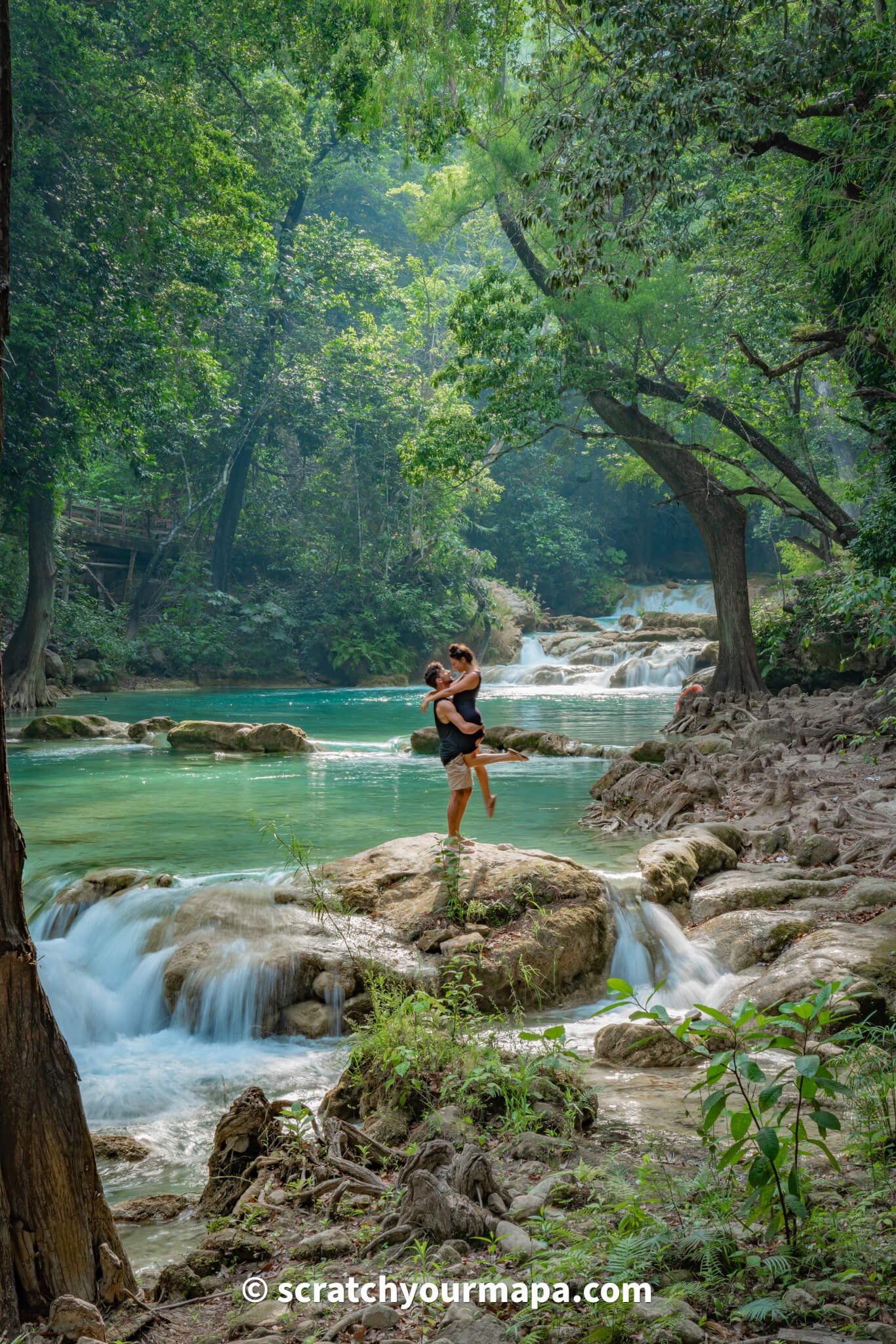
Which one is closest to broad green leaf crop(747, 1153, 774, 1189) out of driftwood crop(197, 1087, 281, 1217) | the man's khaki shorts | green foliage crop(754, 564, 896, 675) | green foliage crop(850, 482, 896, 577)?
driftwood crop(197, 1087, 281, 1217)

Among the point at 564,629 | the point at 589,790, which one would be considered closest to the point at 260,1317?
the point at 589,790

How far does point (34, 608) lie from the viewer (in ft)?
76.7

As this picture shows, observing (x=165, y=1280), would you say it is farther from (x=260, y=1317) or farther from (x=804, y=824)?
(x=804, y=824)

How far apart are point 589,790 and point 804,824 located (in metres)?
3.96

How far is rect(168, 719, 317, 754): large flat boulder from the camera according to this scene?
17.7 metres

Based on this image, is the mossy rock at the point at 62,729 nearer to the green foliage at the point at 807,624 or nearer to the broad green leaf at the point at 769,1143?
the green foliage at the point at 807,624

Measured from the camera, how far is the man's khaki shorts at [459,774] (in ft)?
25.9

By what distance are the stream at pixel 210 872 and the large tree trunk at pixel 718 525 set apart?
2195 mm

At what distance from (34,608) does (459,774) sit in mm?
18407

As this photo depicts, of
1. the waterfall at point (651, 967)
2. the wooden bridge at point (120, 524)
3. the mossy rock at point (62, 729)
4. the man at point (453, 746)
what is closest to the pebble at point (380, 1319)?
the waterfall at point (651, 967)

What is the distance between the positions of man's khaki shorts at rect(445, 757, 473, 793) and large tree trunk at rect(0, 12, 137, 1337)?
5.09 m

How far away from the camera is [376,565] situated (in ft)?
127

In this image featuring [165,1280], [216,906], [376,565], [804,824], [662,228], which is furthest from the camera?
[376,565]

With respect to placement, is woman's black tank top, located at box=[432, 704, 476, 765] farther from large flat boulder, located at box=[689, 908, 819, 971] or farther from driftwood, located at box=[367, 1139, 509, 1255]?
driftwood, located at box=[367, 1139, 509, 1255]
